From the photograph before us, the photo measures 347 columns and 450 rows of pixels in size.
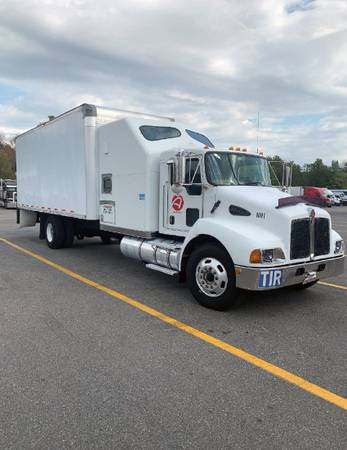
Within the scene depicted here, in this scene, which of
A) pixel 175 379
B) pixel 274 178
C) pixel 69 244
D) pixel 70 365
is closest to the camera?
pixel 175 379

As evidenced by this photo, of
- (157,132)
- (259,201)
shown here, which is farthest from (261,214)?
(157,132)

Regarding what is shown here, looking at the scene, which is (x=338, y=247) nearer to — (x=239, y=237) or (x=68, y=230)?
(x=239, y=237)

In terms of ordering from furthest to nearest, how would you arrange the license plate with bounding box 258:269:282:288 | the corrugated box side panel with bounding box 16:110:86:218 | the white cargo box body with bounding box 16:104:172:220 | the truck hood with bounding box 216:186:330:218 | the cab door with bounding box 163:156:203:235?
the corrugated box side panel with bounding box 16:110:86:218, the white cargo box body with bounding box 16:104:172:220, the cab door with bounding box 163:156:203:235, the truck hood with bounding box 216:186:330:218, the license plate with bounding box 258:269:282:288

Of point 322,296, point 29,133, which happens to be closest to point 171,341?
point 322,296

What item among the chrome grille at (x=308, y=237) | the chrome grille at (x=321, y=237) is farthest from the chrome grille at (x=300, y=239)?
the chrome grille at (x=321, y=237)

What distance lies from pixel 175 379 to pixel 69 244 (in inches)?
310

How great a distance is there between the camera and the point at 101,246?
11.5m

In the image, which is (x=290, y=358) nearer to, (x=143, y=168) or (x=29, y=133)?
(x=143, y=168)

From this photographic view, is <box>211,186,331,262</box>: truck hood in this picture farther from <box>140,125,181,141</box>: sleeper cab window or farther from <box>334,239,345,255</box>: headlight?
<box>140,125,181,141</box>: sleeper cab window

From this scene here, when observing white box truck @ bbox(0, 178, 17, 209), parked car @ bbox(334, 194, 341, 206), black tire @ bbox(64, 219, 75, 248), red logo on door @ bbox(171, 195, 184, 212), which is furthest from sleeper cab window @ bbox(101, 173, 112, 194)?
A: parked car @ bbox(334, 194, 341, 206)

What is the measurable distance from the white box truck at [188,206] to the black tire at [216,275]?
1cm

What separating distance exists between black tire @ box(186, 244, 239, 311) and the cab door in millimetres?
749

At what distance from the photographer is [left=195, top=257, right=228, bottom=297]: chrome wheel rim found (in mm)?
5367

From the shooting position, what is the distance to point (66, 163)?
9430 millimetres
